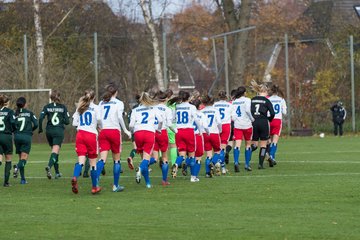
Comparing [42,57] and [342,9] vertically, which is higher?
[342,9]

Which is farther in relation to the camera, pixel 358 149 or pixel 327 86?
pixel 327 86

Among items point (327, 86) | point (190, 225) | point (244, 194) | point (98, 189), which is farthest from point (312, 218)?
point (327, 86)

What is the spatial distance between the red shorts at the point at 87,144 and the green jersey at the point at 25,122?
312 centimetres

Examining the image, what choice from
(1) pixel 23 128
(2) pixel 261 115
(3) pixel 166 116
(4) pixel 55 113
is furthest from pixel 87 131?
(2) pixel 261 115

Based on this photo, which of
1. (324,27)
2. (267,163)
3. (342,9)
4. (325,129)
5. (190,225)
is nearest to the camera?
(190,225)

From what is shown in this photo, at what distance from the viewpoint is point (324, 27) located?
240 ft

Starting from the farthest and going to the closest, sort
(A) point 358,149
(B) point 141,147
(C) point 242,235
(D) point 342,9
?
(D) point 342,9 → (A) point 358,149 → (B) point 141,147 → (C) point 242,235

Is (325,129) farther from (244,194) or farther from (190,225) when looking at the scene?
(190,225)

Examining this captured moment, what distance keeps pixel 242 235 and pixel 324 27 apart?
61.1 metres

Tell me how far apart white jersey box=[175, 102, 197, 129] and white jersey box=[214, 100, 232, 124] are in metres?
2.67

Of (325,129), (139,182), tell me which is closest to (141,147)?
(139,182)

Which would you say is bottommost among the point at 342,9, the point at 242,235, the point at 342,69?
the point at 242,235

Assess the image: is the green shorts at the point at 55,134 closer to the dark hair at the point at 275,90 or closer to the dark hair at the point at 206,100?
the dark hair at the point at 206,100

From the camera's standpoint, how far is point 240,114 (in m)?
24.4
